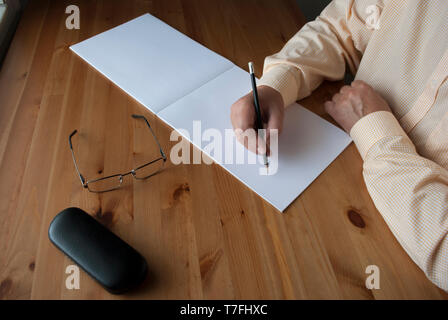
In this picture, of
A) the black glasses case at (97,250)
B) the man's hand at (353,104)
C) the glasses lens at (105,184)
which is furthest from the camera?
the man's hand at (353,104)

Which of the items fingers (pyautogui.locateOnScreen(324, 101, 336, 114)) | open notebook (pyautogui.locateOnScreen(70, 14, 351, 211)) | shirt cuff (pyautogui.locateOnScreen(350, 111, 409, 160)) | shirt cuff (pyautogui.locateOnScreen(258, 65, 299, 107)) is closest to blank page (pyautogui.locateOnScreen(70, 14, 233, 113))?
open notebook (pyautogui.locateOnScreen(70, 14, 351, 211))

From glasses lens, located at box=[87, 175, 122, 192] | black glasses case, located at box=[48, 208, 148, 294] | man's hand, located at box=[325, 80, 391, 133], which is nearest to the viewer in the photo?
black glasses case, located at box=[48, 208, 148, 294]

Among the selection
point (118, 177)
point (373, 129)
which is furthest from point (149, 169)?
point (373, 129)

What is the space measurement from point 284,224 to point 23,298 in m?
0.45

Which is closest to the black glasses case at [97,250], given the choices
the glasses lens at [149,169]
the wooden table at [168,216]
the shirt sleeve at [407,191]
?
the wooden table at [168,216]

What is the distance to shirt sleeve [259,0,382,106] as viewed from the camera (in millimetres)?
875

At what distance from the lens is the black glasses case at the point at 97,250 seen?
0.55 m

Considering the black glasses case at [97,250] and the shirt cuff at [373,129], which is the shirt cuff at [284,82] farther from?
the black glasses case at [97,250]

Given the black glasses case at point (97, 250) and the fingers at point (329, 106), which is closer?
the black glasses case at point (97, 250)

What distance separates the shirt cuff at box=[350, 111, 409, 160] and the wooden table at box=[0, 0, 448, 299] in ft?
0.11

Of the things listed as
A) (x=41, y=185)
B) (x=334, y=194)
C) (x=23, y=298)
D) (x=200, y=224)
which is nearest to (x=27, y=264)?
(x=23, y=298)

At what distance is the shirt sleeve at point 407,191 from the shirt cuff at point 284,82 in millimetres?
175

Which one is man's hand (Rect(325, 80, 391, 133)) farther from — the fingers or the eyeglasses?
the eyeglasses
